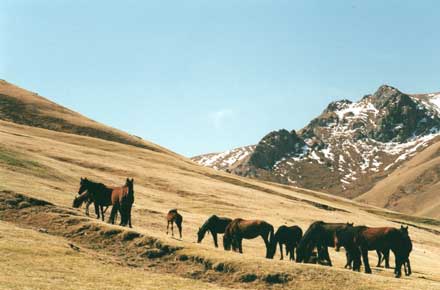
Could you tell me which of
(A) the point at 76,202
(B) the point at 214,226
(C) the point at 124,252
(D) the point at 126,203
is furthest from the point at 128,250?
(A) the point at 76,202

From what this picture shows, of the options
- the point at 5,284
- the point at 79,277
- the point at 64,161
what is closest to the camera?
the point at 5,284

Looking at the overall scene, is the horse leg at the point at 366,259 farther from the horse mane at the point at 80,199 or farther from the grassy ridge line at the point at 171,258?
the horse mane at the point at 80,199

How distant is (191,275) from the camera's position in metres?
29.4

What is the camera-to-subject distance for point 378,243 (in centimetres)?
3225

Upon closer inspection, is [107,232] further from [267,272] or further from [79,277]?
[267,272]

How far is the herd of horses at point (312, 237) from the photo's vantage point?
32.1 meters

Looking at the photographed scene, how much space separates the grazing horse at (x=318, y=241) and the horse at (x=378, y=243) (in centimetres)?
167

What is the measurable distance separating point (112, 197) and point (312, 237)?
17.0m

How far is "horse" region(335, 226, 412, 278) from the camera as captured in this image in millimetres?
A: 31812

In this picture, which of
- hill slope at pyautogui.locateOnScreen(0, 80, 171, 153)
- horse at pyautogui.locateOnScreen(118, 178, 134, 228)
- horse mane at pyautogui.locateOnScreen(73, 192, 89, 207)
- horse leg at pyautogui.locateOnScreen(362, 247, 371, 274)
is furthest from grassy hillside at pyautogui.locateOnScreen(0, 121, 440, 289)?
hill slope at pyautogui.locateOnScreen(0, 80, 171, 153)

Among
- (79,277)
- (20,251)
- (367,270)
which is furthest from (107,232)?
(367,270)

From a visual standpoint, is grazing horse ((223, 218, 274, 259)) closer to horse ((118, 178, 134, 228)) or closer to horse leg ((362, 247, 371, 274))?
horse leg ((362, 247, 371, 274))

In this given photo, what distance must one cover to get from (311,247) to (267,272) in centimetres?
682

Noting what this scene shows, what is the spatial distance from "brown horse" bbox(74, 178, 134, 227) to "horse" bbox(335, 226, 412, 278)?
1722 cm
